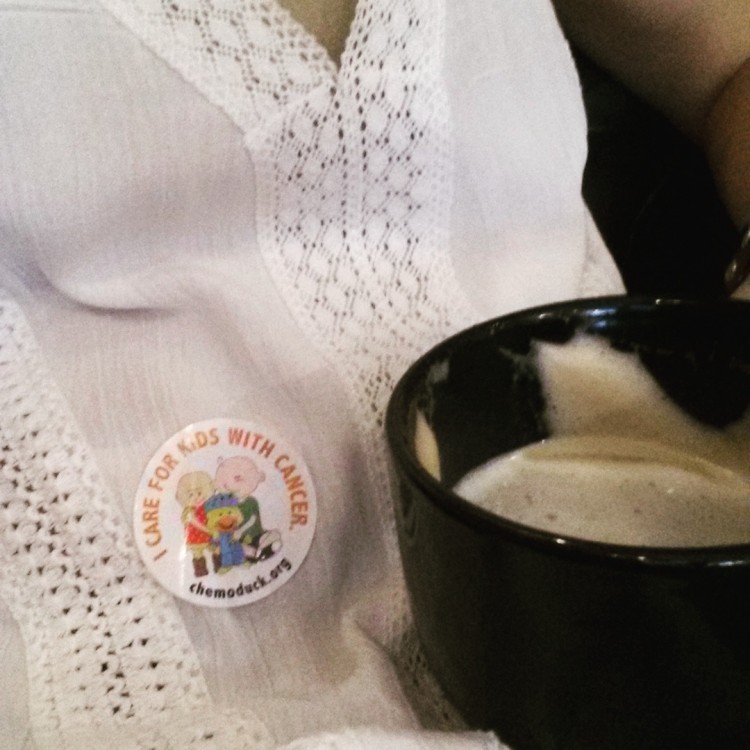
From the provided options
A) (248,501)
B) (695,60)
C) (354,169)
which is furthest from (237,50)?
(695,60)

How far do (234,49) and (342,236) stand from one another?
97mm

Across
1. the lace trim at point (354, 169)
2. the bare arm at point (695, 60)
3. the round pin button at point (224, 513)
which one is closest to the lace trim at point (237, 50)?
the lace trim at point (354, 169)

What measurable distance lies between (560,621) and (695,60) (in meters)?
0.42

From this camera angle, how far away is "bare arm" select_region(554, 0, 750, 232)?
0.49m

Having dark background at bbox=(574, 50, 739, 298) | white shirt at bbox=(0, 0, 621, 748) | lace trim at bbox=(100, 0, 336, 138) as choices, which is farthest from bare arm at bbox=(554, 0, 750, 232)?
lace trim at bbox=(100, 0, 336, 138)

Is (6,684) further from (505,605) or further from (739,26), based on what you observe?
(739,26)

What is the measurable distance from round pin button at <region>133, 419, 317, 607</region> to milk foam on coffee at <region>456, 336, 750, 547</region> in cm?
8

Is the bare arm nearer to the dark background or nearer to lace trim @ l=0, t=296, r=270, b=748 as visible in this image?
the dark background

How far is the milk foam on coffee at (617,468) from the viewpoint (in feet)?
1.02

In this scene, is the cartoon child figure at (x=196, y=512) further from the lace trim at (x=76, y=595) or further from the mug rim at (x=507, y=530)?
the mug rim at (x=507, y=530)

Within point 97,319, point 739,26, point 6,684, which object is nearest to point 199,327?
point 97,319

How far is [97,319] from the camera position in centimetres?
38

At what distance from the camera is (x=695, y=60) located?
514 mm

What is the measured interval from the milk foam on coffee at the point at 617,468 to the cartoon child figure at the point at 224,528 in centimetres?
10
